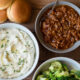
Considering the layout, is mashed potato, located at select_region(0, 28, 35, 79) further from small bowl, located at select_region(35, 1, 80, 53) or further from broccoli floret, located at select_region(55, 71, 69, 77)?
broccoli floret, located at select_region(55, 71, 69, 77)

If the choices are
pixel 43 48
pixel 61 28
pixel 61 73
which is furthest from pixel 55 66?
pixel 61 28

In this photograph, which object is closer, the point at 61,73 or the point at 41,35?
the point at 61,73

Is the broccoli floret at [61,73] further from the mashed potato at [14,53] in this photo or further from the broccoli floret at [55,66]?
the mashed potato at [14,53]

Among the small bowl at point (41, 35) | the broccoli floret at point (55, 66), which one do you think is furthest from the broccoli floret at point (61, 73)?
the small bowl at point (41, 35)

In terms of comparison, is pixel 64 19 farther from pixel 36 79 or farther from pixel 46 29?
pixel 36 79

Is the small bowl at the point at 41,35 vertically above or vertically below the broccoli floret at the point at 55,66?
above

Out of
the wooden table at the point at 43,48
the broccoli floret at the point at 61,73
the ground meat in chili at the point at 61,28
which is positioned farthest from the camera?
the wooden table at the point at 43,48

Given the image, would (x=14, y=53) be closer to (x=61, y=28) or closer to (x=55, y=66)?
(x=55, y=66)

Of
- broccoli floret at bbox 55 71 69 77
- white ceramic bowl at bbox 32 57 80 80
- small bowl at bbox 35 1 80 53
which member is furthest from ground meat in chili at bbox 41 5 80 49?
broccoli floret at bbox 55 71 69 77

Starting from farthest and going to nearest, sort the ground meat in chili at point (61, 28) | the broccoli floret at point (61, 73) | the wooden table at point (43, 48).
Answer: the wooden table at point (43, 48), the ground meat in chili at point (61, 28), the broccoli floret at point (61, 73)
